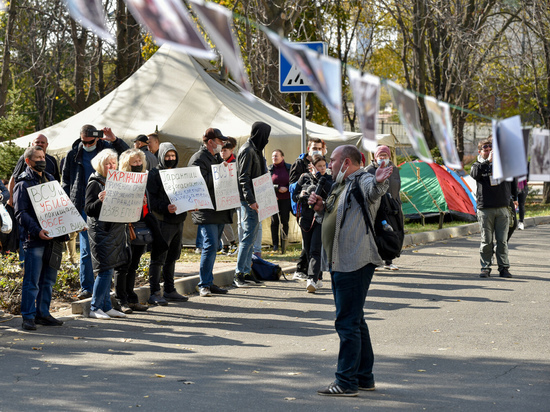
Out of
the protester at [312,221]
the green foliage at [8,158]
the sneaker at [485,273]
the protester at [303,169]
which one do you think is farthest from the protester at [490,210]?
the green foliage at [8,158]

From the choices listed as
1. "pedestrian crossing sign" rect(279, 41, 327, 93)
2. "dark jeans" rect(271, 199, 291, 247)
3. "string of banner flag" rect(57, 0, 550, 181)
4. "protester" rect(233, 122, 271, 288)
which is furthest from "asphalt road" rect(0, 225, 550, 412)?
"dark jeans" rect(271, 199, 291, 247)

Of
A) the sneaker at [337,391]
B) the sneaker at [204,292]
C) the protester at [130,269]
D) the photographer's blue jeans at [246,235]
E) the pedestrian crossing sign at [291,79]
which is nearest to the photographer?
the sneaker at [337,391]

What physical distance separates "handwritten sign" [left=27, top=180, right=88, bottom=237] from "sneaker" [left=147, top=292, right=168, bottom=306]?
152 cm

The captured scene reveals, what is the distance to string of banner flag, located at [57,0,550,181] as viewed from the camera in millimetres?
4422

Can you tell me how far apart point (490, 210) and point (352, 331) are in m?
6.60

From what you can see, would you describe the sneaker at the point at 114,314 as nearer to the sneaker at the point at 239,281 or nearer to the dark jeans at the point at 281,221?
the sneaker at the point at 239,281

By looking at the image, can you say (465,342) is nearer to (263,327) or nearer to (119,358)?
(263,327)

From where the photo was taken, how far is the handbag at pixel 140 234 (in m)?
8.68

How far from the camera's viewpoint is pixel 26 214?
793 cm

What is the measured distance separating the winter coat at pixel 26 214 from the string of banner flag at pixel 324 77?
10.8 feet

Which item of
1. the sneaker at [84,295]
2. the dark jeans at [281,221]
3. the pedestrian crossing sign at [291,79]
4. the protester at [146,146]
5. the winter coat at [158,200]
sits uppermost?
the pedestrian crossing sign at [291,79]

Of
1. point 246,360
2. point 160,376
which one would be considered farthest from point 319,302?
point 160,376

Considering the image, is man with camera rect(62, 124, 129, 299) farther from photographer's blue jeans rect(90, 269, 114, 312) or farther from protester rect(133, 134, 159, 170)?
protester rect(133, 134, 159, 170)

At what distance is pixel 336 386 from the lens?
18.6 feet
